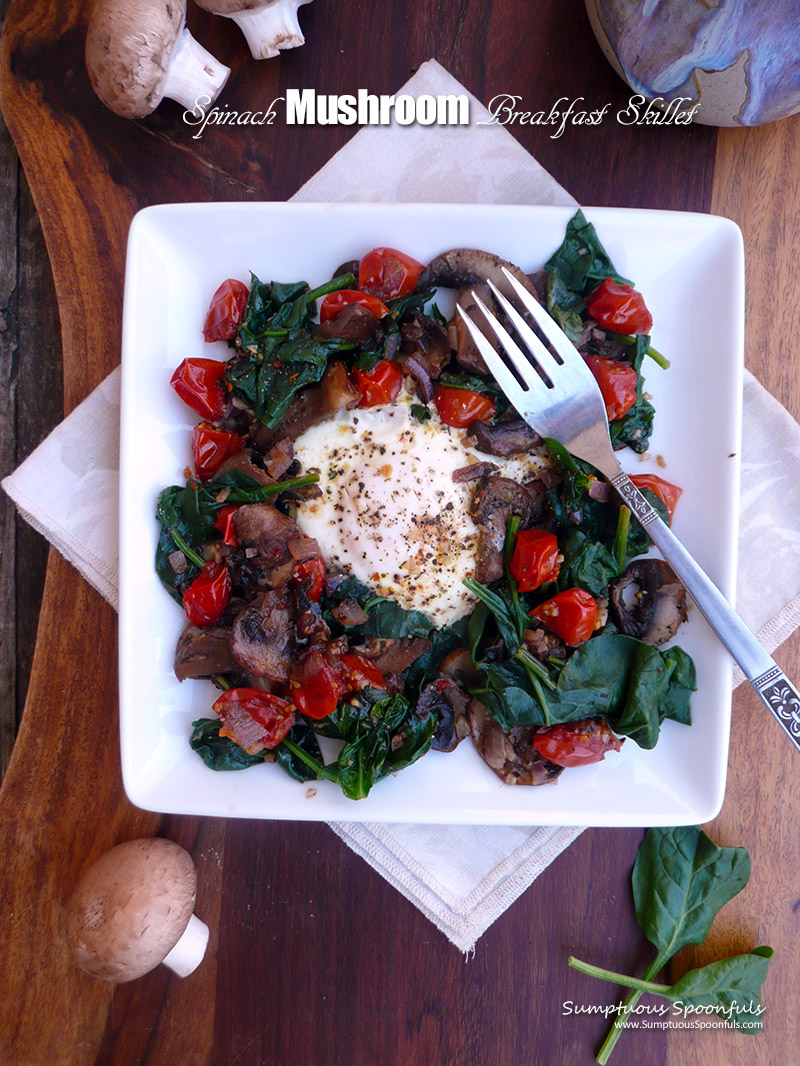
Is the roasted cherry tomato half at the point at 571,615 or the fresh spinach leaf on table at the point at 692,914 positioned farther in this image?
the fresh spinach leaf on table at the point at 692,914

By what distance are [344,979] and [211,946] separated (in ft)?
2.17

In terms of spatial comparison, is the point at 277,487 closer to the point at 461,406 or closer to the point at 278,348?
the point at 278,348

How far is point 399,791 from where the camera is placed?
3205mm

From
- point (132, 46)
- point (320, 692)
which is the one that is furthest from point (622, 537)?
point (132, 46)

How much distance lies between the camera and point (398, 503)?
3.12m

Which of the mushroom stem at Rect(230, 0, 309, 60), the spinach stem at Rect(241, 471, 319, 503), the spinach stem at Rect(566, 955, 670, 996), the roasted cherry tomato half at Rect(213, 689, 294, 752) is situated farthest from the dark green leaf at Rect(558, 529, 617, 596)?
the mushroom stem at Rect(230, 0, 309, 60)

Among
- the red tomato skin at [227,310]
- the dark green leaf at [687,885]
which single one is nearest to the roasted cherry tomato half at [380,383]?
the red tomato skin at [227,310]

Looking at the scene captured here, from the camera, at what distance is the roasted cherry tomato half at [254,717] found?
3.12 metres

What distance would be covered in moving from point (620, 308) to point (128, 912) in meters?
3.27

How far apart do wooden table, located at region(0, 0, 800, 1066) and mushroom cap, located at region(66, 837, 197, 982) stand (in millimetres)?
254

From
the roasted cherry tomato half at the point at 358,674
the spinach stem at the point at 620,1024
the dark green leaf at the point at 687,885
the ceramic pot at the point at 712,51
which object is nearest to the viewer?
the ceramic pot at the point at 712,51

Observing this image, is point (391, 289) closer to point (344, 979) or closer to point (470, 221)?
→ point (470, 221)

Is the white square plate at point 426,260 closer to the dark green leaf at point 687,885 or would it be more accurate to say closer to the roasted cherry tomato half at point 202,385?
the roasted cherry tomato half at point 202,385

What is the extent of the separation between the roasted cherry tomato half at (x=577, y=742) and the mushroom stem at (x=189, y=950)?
184 cm
